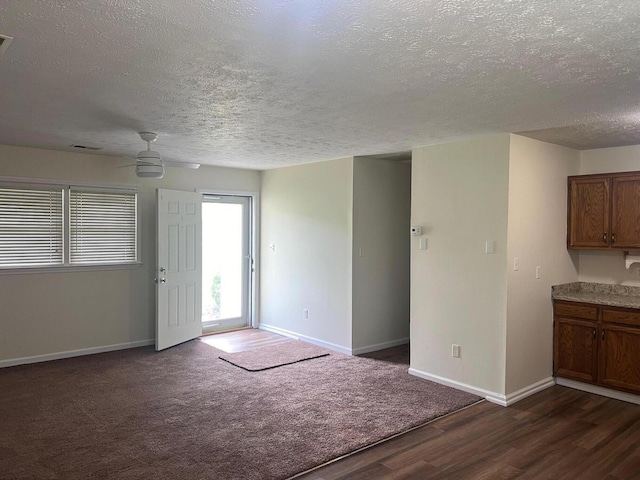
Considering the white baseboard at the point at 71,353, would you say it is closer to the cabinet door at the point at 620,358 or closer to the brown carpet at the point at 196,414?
the brown carpet at the point at 196,414

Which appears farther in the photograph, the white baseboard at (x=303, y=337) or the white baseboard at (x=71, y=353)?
the white baseboard at (x=303, y=337)

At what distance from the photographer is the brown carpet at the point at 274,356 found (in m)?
5.34

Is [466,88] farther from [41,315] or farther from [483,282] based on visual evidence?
[41,315]

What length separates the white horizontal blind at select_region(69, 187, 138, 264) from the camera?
18.6 feet

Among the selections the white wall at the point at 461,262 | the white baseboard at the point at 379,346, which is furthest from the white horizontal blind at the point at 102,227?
the white wall at the point at 461,262

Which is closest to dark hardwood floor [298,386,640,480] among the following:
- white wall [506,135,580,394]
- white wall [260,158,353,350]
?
white wall [506,135,580,394]

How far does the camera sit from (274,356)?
5.69 metres

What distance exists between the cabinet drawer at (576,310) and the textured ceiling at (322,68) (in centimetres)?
160

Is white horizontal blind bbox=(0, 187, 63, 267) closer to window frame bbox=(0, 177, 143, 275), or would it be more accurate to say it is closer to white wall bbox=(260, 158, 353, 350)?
window frame bbox=(0, 177, 143, 275)

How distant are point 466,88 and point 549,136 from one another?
1.93 metres

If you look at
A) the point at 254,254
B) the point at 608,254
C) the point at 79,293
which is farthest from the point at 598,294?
the point at 79,293

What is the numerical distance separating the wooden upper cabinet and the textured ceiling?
1.73 feet

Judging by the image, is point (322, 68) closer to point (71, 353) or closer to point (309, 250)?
point (309, 250)

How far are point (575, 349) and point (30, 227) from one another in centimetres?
590
